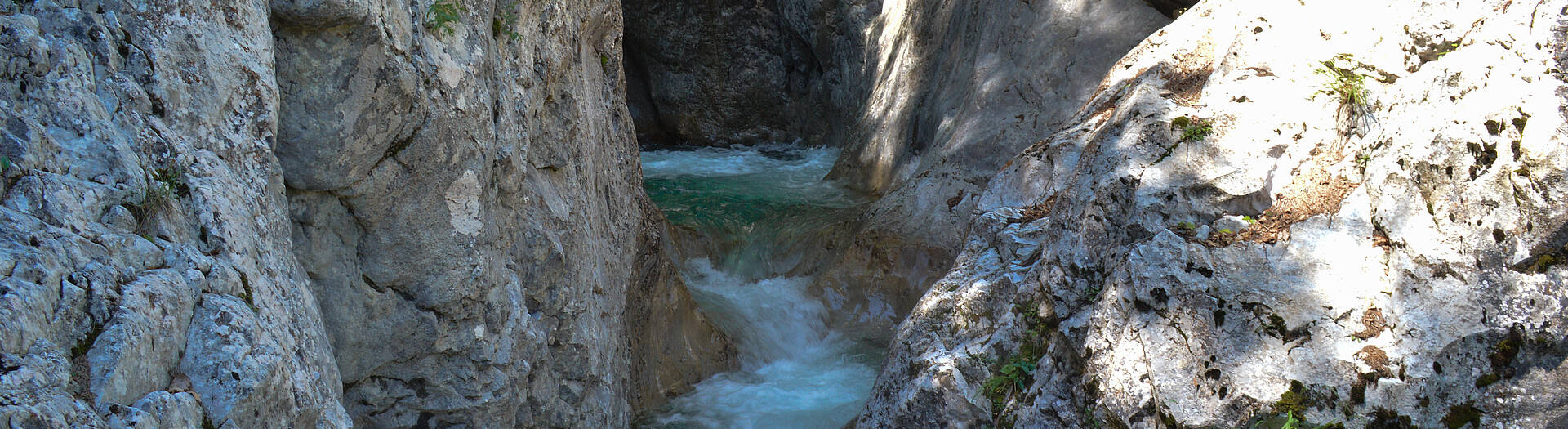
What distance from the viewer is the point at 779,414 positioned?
6.43 m

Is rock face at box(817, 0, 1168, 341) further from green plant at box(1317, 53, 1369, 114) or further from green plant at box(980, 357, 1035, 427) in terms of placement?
green plant at box(1317, 53, 1369, 114)

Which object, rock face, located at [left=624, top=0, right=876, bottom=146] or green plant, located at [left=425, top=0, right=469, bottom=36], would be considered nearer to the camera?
green plant, located at [left=425, top=0, right=469, bottom=36]

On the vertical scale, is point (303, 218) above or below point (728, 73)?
above

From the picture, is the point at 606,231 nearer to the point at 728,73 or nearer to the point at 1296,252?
the point at 1296,252

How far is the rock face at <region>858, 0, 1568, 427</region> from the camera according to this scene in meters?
2.80

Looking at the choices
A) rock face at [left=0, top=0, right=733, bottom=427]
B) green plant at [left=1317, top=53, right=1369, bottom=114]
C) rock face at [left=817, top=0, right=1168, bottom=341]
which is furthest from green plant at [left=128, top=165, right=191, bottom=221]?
rock face at [left=817, top=0, right=1168, bottom=341]

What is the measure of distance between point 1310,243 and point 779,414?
3847mm

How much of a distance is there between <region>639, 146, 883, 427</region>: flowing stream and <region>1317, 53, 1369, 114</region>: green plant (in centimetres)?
347

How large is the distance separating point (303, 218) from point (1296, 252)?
11.1 feet

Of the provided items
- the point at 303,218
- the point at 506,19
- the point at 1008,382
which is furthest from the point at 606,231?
the point at 1008,382

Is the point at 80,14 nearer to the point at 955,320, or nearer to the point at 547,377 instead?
the point at 547,377

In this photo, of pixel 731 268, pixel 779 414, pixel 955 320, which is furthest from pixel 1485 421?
pixel 731 268

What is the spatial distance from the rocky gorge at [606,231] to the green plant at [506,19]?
0.02m

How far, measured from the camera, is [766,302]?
8312 millimetres
